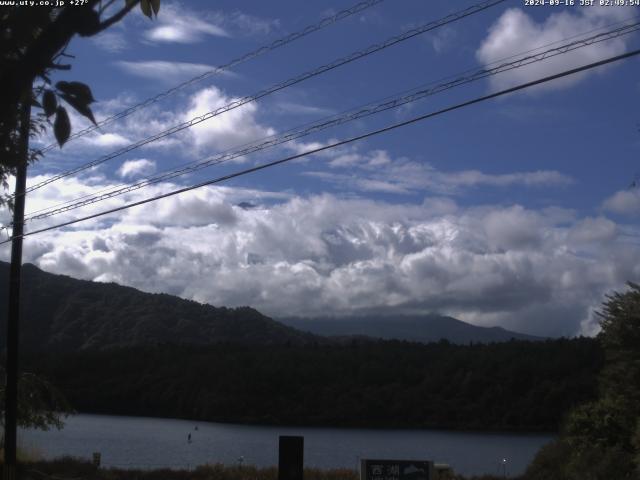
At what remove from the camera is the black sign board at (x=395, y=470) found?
1592cm

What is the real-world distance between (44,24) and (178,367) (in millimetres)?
84324

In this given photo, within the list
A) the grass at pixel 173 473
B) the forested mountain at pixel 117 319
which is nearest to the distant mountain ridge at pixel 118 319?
the forested mountain at pixel 117 319

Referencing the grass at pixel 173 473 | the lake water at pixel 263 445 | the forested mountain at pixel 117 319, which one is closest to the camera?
the grass at pixel 173 473

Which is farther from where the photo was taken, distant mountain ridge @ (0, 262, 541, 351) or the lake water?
distant mountain ridge @ (0, 262, 541, 351)

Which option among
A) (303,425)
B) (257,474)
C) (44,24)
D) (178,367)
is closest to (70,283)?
(178,367)

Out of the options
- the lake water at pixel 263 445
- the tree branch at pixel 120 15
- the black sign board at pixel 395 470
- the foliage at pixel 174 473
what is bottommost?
the lake water at pixel 263 445

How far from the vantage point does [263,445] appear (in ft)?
176

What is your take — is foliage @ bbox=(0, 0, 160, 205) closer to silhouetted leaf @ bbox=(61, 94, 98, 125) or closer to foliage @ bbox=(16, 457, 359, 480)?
silhouetted leaf @ bbox=(61, 94, 98, 125)

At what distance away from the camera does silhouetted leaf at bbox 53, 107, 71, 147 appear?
4.77 meters

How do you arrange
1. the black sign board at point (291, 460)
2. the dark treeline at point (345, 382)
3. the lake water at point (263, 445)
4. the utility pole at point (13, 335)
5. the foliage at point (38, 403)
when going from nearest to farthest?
the black sign board at point (291, 460) < the utility pole at point (13, 335) < the foliage at point (38, 403) < the lake water at point (263, 445) < the dark treeline at point (345, 382)

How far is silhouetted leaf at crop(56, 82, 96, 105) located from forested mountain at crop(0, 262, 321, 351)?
107688 mm

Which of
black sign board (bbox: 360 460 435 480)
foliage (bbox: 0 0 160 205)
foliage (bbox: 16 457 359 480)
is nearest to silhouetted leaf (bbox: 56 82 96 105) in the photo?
foliage (bbox: 0 0 160 205)

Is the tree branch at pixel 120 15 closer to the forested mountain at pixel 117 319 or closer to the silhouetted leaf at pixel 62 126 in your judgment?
the silhouetted leaf at pixel 62 126

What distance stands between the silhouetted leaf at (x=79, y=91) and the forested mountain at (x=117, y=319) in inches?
4240
